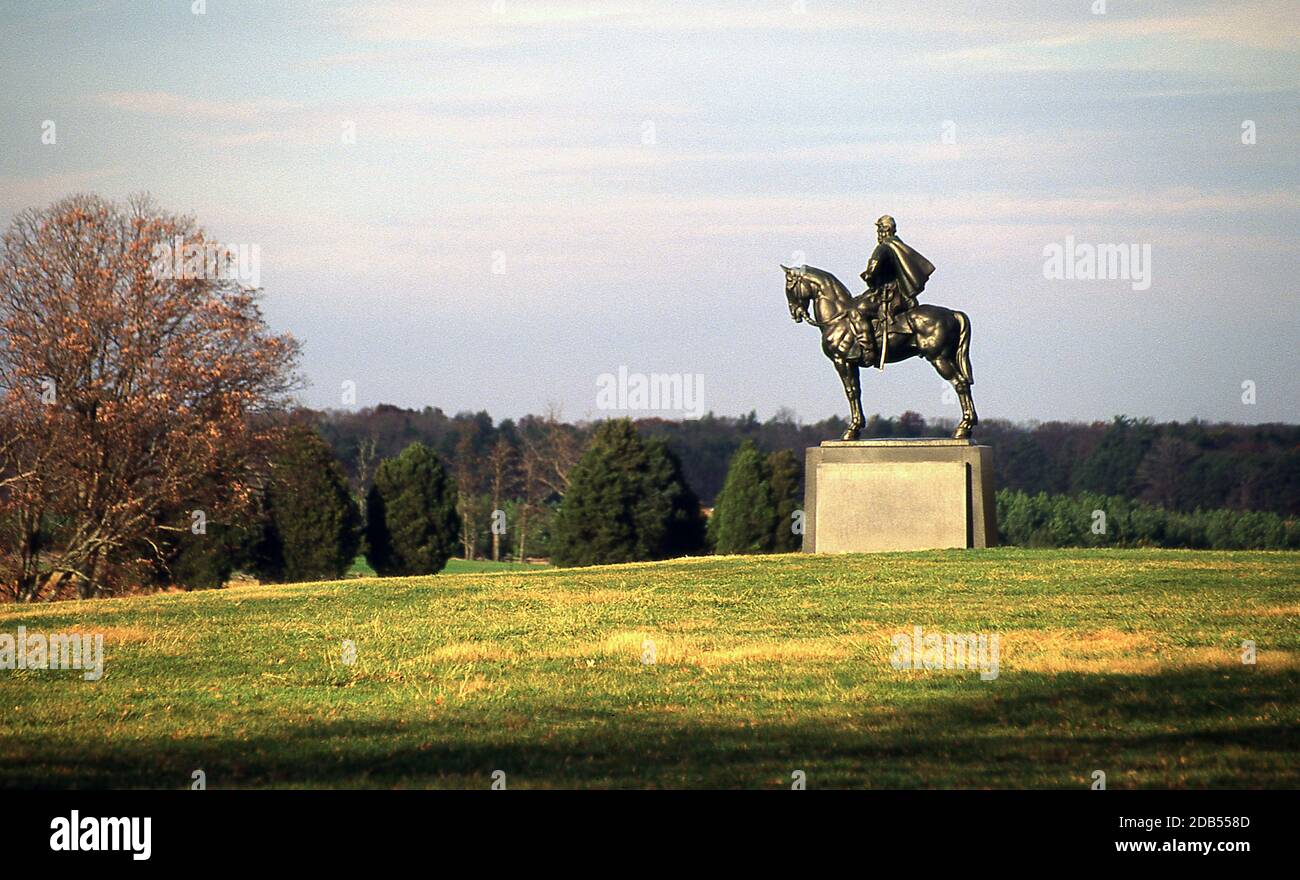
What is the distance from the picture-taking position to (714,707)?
11.8 meters

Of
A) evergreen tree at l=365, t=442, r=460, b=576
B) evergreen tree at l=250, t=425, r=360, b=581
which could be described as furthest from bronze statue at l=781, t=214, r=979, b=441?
evergreen tree at l=365, t=442, r=460, b=576

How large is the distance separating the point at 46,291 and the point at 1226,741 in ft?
101

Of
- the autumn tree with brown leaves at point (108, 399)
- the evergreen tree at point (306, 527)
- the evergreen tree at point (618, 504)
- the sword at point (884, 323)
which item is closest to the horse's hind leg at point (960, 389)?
the sword at point (884, 323)

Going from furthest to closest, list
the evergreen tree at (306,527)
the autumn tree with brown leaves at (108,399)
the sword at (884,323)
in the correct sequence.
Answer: the evergreen tree at (306,527)
the autumn tree with brown leaves at (108,399)
the sword at (884,323)

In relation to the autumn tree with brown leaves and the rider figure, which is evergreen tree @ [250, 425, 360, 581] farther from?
the rider figure

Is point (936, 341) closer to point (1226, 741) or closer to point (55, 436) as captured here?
point (1226, 741)

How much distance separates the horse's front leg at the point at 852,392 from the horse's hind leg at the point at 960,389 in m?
1.45

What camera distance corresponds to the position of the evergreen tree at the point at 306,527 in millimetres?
51906

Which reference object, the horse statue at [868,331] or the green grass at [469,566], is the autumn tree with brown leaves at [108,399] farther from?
the green grass at [469,566]

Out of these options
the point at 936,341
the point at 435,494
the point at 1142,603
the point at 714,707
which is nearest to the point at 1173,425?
the point at 435,494

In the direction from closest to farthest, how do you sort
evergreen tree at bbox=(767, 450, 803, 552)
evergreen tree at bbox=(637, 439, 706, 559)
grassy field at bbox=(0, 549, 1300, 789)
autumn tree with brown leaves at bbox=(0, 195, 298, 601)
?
1. grassy field at bbox=(0, 549, 1300, 789)
2. autumn tree with brown leaves at bbox=(0, 195, 298, 601)
3. evergreen tree at bbox=(637, 439, 706, 559)
4. evergreen tree at bbox=(767, 450, 803, 552)

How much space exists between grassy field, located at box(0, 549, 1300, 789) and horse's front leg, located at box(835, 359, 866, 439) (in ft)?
17.6

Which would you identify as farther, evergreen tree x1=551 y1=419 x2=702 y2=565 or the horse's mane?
evergreen tree x1=551 y1=419 x2=702 y2=565

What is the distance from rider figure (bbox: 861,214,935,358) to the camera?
24.8 metres
